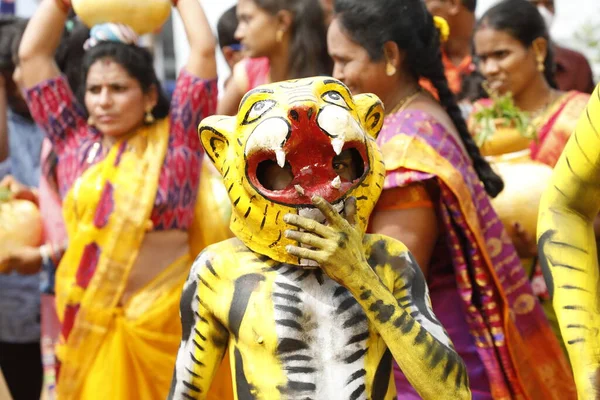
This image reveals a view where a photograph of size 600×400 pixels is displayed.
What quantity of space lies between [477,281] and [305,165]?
0.99 meters

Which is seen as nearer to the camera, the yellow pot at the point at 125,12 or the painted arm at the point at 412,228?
the painted arm at the point at 412,228

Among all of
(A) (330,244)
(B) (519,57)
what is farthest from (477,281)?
(B) (519,57)

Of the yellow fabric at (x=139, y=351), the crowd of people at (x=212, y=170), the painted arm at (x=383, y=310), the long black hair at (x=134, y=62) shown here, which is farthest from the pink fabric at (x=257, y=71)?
the painted arm at (x=383, y=310)

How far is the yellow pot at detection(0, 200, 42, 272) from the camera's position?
4.19m

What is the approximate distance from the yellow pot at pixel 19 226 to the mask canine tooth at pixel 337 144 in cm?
214

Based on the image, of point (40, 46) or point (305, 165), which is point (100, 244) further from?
point (305, 165)

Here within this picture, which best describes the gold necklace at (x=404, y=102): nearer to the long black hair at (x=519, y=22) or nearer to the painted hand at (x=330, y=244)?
the painted hand at (x=330, y=244)

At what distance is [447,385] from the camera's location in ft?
7.59

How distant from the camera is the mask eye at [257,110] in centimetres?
241

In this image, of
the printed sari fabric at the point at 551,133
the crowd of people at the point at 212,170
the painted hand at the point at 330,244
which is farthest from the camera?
the printed sari fabric at the point at 551,133

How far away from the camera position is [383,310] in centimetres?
228

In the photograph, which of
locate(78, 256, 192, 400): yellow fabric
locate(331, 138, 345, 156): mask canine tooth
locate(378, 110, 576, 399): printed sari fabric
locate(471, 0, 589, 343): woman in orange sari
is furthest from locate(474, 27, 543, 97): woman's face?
locate(331, 138, 345, 156): mask canine tooth

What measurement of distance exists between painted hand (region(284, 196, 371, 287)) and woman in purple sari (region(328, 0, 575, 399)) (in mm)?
808

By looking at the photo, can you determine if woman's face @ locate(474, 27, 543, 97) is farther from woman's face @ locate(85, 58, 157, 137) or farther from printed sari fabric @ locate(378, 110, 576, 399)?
woman's face @ locate(85, 58, 157, 137)
